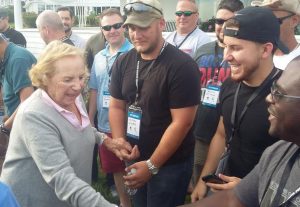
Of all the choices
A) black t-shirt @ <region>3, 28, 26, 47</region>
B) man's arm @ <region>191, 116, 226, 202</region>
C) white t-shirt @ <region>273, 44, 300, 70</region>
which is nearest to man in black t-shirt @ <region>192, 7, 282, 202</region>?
man's arm @ <region>191, 116, 226, 202</region>

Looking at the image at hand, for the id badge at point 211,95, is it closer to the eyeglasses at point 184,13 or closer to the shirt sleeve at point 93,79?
the shirt sleeve at point 93,79

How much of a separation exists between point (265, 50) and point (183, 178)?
1186 millimetres

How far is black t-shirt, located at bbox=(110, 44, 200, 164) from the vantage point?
273 centimetres

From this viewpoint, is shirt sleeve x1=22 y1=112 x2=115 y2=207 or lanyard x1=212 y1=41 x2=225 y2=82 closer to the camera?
shirt sleeve x1=22 y1=112 x2=115 y2=207

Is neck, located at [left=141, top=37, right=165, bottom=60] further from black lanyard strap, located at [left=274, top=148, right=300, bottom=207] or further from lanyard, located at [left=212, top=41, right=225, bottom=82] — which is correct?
black lanyard strap, located at [left=274, top=148, right=300, bottom=207]

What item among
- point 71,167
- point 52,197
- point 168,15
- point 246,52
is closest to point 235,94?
point 246,52

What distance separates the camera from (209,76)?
3.71 m

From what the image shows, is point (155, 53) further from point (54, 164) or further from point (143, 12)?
point (54, 164)

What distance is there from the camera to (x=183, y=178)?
3.02m

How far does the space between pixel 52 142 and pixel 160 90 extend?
93 centimetres

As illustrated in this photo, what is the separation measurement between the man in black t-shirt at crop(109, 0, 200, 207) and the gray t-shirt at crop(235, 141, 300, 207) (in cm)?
90

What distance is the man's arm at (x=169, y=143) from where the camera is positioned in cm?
275

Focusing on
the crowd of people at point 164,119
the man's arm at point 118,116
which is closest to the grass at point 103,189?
the crowd of people at point 164,119

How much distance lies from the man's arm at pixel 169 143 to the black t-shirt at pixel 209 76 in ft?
2.79
